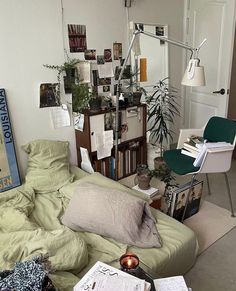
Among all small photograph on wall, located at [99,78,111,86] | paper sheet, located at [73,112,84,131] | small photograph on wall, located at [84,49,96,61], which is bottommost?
paper sheet, located at [73,112,84,131]

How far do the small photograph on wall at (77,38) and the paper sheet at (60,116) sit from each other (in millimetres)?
524

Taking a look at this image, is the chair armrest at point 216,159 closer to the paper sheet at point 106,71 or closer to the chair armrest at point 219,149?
the chair armrest at point 219,149

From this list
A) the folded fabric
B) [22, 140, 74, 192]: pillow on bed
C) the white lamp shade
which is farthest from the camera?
[22, 140, 74, 192]: pillow on bed

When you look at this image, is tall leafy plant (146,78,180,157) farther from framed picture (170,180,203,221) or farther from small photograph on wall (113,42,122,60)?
framed picture (170,180,203,221)

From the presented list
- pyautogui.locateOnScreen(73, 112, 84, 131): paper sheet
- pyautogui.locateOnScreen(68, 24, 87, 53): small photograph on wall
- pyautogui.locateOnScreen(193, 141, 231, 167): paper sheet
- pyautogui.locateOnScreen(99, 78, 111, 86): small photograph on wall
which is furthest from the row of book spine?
pyautogui.locateOnScreen(68, 24, 87, 53): small photograph on wall

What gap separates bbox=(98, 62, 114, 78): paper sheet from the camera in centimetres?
265

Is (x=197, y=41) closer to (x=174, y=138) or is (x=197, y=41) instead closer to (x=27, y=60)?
(x=174, y=138)

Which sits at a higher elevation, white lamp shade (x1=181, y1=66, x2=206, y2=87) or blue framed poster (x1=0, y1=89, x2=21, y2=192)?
white lamp shade (x1=181, y1=66, x2=206, y2=87)

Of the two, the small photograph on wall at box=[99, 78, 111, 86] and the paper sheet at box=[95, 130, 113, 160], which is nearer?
the paper sheet at box=[95, 130, 113, 160]

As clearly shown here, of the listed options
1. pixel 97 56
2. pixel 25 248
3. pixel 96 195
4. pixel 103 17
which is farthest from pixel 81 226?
pixel 103 17

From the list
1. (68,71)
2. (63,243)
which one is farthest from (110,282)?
(68,71)

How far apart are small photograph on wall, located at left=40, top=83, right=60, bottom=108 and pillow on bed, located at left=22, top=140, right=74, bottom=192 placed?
1.11 ft

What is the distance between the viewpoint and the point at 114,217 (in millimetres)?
1641

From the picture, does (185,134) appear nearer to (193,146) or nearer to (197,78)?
(193,146)
